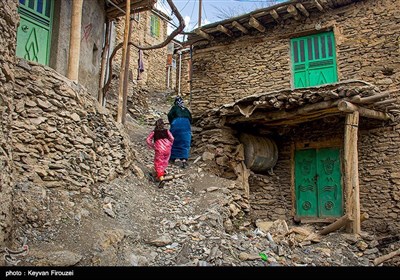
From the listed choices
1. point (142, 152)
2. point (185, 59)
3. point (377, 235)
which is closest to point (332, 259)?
point (377, 235)

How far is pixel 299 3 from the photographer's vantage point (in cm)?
822

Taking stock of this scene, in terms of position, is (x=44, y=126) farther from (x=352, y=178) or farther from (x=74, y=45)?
(x=352, y=178)

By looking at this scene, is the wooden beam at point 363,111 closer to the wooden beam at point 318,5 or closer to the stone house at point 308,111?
the stone house at point 308,111

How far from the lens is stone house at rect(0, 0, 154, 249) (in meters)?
3.71

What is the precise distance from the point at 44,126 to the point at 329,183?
621 cm

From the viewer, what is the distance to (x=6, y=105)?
365 cm

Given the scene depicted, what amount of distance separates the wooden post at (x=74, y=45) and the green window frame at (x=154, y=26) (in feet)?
41.1

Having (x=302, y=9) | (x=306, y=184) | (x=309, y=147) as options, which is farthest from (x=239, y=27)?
(x=306, y=184)

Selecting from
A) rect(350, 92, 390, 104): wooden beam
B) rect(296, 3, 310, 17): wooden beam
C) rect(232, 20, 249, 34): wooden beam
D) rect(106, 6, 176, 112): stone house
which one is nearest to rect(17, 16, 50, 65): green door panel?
rect(232, 20, 249, 34): wooden beam

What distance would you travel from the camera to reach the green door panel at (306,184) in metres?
8.30

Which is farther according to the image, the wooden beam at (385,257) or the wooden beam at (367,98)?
the wooden beam at (367,98)

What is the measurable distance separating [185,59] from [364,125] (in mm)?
12026

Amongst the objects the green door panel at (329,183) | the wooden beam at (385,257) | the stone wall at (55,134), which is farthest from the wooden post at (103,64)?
the wooden beam at (385,257)

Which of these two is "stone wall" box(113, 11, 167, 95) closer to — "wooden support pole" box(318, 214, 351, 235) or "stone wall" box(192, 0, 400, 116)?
"stone wall" box(192, 0, 400, 116)
